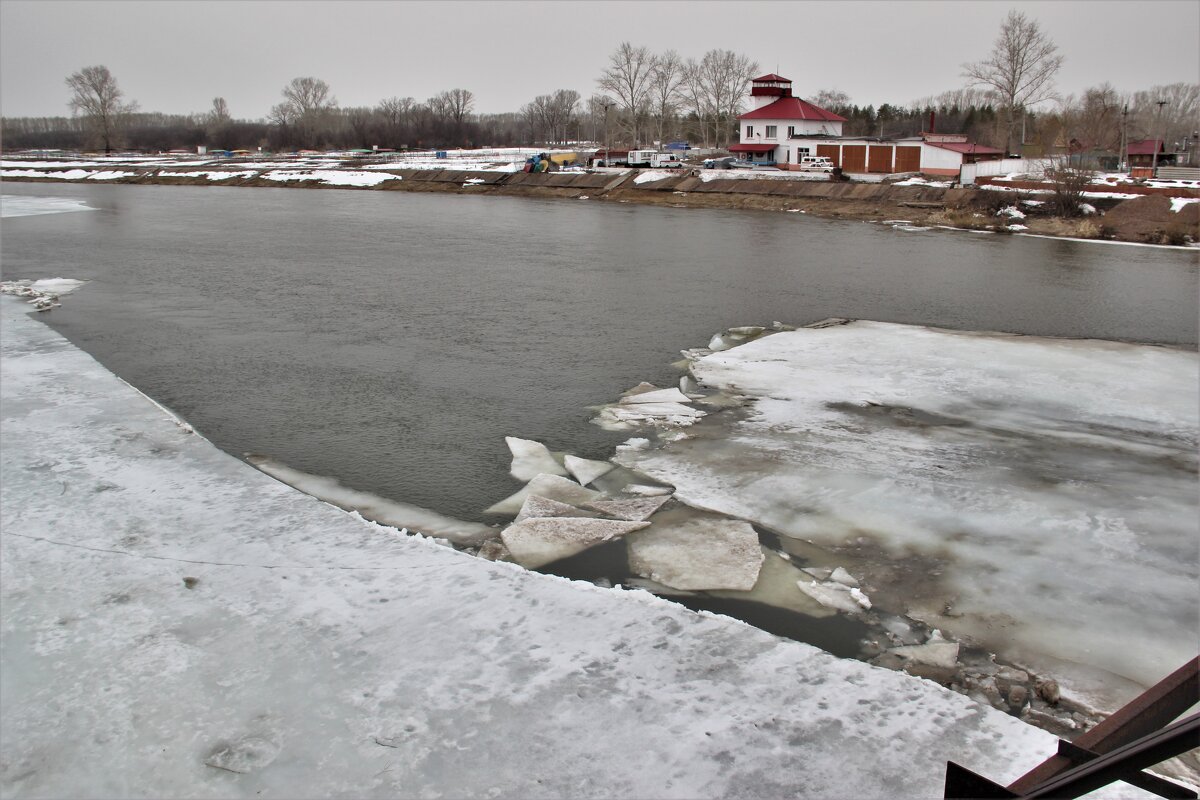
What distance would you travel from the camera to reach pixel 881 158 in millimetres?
39219

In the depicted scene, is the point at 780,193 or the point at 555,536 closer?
the point at 555,536

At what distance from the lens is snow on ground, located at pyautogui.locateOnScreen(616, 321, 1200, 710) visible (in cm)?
431

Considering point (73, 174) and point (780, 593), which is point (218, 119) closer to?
point (73, 174)

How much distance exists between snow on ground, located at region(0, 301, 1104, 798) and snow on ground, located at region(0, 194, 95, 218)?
2838 centimetres

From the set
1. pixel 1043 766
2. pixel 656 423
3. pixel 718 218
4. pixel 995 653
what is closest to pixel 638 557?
pixel 995 653

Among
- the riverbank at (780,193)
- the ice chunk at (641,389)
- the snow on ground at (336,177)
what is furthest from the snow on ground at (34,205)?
the ice chunk at (641,389)

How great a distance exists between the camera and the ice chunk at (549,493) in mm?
5695

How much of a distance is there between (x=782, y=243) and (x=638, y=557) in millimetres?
17656

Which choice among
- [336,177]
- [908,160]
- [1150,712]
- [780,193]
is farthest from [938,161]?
[1150,712]

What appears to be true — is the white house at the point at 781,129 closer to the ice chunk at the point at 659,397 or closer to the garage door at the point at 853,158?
the garage door at the point at 853,158

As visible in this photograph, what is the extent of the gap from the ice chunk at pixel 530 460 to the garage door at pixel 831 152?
36.8 metres

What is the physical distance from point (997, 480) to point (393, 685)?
14.7ft

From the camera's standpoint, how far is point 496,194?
38.2m

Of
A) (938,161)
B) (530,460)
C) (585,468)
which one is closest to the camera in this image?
(585,468)
